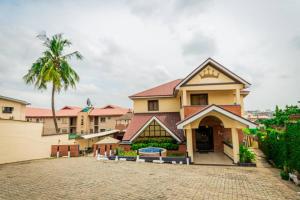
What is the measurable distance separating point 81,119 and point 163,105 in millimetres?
30428

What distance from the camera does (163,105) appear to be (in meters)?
22.3

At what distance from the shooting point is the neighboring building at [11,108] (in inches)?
936

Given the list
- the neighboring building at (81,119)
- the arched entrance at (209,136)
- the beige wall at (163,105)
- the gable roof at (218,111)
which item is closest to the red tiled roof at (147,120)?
the beige wall at (163,105)

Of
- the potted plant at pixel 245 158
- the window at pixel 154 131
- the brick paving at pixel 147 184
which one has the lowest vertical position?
the brick paving at pixel 147 184

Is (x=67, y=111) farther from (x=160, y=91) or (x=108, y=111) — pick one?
(x=160, y=91)

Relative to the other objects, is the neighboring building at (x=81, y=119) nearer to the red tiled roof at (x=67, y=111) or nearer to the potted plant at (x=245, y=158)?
the red tiled roof at (x=67, y=111)

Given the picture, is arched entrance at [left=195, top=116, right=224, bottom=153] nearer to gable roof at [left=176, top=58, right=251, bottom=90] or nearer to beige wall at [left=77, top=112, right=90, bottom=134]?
gable roof at [left=176, top=58, right=251, bottom=90]

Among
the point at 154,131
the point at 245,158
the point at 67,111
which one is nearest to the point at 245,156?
the point at 245,158

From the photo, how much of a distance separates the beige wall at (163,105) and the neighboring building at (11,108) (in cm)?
1737

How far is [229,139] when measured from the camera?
733 inches

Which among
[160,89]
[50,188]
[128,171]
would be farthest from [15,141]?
[160,89]

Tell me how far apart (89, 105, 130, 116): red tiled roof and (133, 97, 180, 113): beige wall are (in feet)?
76.6

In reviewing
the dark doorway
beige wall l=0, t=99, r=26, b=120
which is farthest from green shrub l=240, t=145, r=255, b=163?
beige wall l=0, t=99, r=26, b=120

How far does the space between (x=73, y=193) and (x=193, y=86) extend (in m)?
13.5
